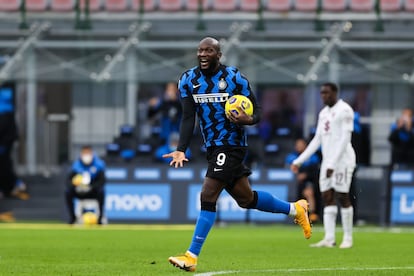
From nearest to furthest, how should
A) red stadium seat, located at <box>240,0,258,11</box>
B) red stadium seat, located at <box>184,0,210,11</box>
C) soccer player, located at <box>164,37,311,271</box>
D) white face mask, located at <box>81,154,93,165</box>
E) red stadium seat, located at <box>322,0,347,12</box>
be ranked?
1. soccer player, located at <box>164,37,311,271</box>
2. white face mask, located at <box>81,154,93,165</box>
3. red stadium seat, located at <box>322,0,347,12</box>
4. red stadium seat, located at <box>240,0,258,11</box>
5. red stadium seat, located at <box>184,0,210,11</box>

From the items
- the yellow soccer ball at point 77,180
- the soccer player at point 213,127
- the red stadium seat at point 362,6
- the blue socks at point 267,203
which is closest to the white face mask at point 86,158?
the yellow soccer ball at point 77,180

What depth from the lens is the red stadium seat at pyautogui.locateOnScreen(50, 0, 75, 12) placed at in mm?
28328

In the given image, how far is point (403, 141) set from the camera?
937 inches

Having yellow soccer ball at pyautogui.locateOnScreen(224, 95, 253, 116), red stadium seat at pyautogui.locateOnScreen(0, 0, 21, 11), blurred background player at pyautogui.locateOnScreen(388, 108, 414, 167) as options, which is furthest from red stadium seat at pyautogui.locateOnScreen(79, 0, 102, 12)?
yellow soccer ball at pyautogui.locateOnScreen(224, 95, 253, 116)

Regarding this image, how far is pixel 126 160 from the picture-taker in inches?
979

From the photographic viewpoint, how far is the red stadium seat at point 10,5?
2841 cm

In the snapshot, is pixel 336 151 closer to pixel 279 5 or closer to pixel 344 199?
pixel 344 199

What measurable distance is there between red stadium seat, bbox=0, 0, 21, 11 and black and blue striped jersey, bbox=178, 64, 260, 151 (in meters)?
18.5

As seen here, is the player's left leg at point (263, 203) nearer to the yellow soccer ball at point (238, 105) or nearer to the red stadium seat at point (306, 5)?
the yellow soccer ball at point (238, 105)

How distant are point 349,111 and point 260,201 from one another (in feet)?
13.3

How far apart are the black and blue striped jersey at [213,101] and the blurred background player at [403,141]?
13501 millimetres

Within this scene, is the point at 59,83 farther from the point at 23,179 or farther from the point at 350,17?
the point at 350,17

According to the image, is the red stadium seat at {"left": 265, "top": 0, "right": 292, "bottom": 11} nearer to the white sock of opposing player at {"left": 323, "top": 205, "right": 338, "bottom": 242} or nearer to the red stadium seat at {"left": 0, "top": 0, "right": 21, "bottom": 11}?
the red stadium seat at {"left": 0, "top": 0, "right": 21, "bottom": 11}

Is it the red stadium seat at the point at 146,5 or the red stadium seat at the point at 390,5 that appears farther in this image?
the red stadium seat at the point at 146,5
